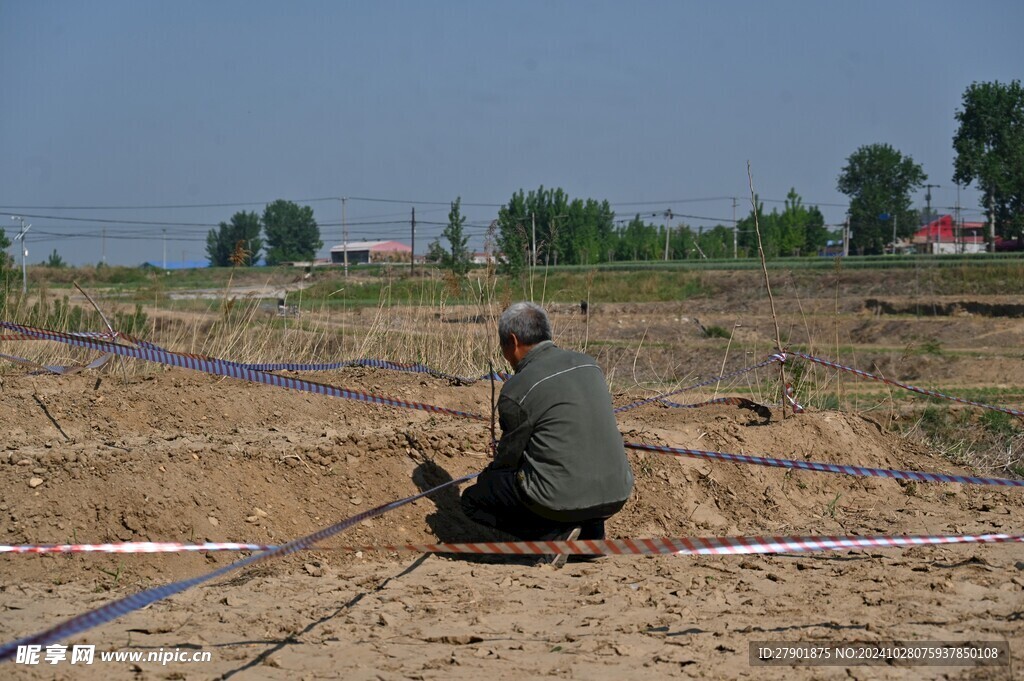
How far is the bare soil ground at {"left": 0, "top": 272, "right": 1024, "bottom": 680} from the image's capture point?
14.3ft

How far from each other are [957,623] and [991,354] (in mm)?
17560

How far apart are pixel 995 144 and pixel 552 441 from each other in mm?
64016

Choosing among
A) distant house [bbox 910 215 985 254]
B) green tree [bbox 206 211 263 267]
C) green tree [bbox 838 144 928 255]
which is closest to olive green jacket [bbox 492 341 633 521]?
green tree [bbox 206 211 263 267]

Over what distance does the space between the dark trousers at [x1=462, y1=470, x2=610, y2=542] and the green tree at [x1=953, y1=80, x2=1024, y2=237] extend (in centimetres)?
6092

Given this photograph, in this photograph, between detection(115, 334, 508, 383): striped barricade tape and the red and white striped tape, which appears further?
detection(115, 334, 508, 383): striped barricade tape

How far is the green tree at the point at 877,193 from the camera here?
7494 centimetres

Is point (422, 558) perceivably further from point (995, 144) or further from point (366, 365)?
point (995, 144)

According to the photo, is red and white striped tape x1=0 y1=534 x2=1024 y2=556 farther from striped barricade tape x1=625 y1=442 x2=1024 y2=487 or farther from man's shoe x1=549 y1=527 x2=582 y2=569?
striped barricade tape x1=625 y1=442 x2=1024 y2=487

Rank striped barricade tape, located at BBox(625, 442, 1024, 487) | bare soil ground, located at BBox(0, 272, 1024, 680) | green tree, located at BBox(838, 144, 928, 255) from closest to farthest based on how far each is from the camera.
A: 1. bare soil ground, located at BBox(0, 272, 1024, 680)
2. striped barricade tape, located at BBox(625, 442, 1024, 487)
3. green tree, located at BBox(838, 144, 928, 255)

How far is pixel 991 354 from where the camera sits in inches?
805

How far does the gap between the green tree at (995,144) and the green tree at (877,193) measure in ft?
40.9

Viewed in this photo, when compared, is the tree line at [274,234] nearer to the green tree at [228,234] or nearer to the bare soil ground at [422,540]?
the green tree at [228,234]

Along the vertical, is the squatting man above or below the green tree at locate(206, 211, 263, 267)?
below

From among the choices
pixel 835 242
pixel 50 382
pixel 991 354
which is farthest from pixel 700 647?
pixel 835 242
